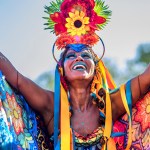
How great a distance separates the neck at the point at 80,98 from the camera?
15.3 feet

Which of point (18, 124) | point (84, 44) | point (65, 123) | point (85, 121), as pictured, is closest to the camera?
point (18, 124)

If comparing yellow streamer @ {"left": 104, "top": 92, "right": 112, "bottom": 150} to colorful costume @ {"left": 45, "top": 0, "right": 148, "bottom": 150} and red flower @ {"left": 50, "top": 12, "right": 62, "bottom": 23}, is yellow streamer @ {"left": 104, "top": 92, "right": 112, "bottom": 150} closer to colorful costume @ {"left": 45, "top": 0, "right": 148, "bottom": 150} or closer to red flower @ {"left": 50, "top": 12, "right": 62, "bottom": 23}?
colorful costume @ {"left": 45, "top": 0, "right": 148, "bottom": 150}

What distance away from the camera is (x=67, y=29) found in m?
4.79


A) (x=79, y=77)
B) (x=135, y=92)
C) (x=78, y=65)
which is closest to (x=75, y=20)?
(x=78, y=65)

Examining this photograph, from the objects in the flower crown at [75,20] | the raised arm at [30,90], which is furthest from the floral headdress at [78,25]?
the raised arm at [30,90]

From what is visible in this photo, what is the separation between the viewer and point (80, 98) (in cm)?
469

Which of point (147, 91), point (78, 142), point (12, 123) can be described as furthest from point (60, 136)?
point (147, 91)

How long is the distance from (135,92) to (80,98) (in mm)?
494

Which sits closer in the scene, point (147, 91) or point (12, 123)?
point (12, 123)

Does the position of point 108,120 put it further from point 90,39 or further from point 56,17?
point 56,17

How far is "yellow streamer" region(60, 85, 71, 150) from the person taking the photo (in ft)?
14.3

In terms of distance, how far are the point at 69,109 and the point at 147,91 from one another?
697 millimetres

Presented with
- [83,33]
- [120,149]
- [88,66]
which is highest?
[83,33]

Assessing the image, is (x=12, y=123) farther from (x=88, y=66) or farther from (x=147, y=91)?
(x=147, y=91)
